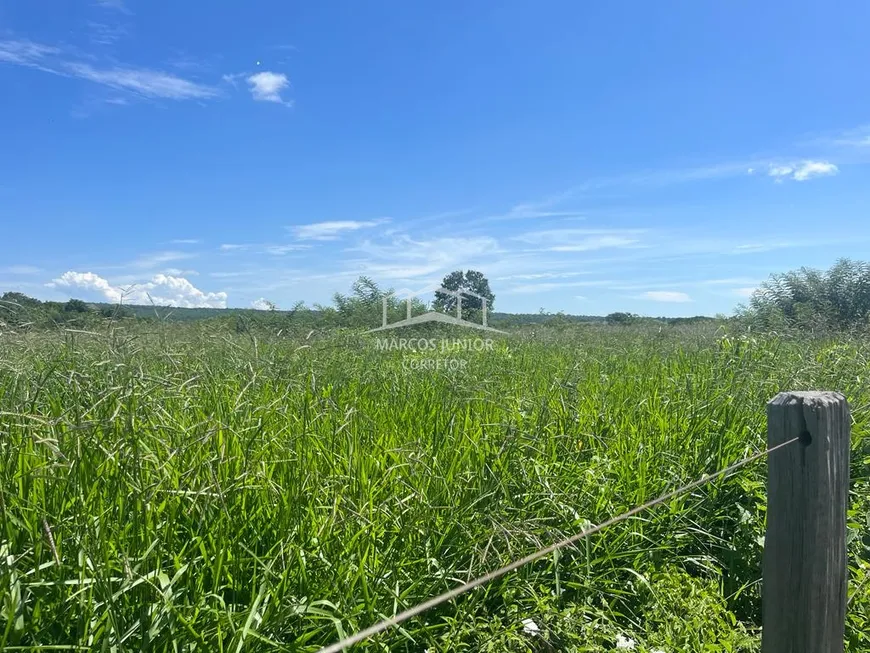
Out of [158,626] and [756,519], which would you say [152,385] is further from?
[756,519]

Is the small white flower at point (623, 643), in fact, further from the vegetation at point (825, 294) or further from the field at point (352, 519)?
the vegetation at point (825, 294)

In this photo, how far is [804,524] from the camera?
61.6 inches

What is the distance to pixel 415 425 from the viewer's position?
3.00 metres

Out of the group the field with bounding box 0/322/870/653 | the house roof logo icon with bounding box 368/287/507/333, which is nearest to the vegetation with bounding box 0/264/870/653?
the field with bounding box 0/322/870/653

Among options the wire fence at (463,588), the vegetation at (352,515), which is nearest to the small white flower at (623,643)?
the vegetation at (352,515)

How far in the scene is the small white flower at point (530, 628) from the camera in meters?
1.75

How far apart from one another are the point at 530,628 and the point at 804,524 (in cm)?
84

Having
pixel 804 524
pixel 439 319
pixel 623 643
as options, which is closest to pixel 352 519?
pixel 623 643

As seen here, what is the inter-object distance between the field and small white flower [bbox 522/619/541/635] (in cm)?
2

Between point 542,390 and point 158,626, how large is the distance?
2.94 m

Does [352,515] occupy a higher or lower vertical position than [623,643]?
higher

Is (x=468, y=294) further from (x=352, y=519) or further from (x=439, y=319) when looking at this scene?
(x=352, y=519)

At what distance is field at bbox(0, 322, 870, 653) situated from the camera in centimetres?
139

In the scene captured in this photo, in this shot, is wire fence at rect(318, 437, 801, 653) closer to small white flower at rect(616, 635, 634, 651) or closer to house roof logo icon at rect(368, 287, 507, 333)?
small white flower at rect(616, 635, 634, 651)
